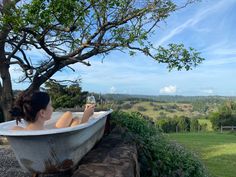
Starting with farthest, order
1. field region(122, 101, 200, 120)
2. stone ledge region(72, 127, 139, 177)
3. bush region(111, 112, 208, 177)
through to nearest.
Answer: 1. field region(122, 101, 200, 120)
2. bush region(111, 112, 208, 177)
3. stone ledge region(72, 127, 139, 177)

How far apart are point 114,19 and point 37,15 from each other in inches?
91.4

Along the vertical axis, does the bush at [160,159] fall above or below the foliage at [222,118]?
above

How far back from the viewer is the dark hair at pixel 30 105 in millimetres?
3453

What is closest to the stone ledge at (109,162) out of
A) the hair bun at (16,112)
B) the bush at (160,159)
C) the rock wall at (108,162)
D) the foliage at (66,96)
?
the rock wall at (108,162)

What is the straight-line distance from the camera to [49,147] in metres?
3.08

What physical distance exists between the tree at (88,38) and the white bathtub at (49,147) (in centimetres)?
444

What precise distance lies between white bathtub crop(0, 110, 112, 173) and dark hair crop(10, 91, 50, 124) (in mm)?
217

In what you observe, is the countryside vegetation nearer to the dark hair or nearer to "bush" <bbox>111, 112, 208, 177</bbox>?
"bush" <bbox>111, 112, 208, 177</bbox>

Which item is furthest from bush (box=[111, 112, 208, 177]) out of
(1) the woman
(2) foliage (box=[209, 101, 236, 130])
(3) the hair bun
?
(2) foliage (box=[209, 101, 236, 130])

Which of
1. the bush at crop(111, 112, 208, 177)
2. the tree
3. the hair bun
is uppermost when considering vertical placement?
the tree

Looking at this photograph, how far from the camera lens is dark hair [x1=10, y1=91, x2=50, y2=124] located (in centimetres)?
345

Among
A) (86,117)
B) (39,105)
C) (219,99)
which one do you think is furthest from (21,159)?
(219,99)

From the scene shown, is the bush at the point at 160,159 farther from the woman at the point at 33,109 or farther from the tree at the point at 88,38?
the tree at the point at 88,38

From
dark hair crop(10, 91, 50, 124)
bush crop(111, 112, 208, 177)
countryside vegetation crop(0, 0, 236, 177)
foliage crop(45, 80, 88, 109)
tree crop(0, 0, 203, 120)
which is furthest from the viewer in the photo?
foliage crop(45, 80, 88, 109)
